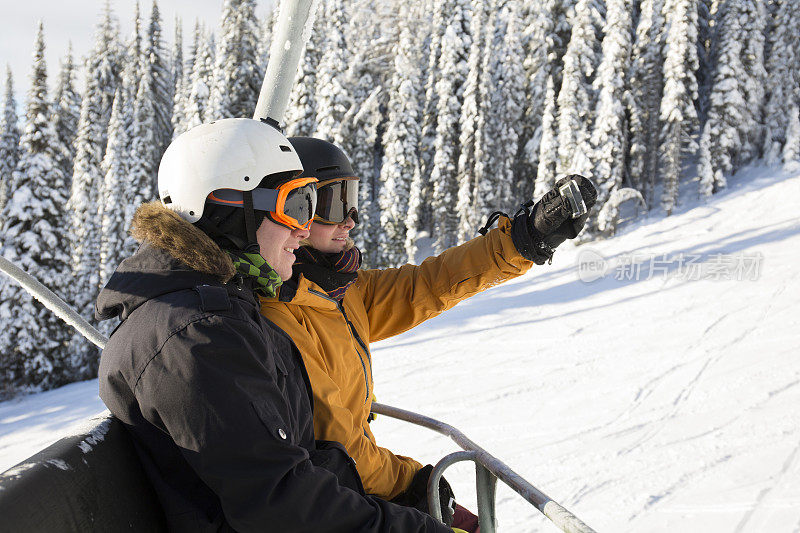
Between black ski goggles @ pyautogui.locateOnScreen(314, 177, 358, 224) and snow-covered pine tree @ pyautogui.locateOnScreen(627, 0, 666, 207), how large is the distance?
3053cm

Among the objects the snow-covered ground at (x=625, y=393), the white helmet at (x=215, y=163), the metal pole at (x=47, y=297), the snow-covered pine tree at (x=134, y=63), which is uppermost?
the snow-covered pine tree at (x=134, y=63)

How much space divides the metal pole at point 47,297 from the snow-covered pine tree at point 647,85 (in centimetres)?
3169

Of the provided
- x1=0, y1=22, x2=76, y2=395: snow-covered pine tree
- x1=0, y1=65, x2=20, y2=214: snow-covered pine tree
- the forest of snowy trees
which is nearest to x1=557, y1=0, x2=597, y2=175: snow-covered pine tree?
the forest of snowy trees

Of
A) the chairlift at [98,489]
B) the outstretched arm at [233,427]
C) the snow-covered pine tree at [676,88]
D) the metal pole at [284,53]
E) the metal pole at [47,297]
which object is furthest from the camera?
the snow-covered pine tree at [676,88]

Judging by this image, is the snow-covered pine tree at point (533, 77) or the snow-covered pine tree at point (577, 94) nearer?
the snow-covered pine tree at point (577, 94)

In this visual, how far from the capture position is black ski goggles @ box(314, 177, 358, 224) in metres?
3.09

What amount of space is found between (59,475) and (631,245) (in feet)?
80.8

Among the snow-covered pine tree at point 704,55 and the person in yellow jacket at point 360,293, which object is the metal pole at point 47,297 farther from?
the snow-covered pine tree at point 704,55

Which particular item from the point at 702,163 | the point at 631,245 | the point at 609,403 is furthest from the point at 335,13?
the point at 609,403

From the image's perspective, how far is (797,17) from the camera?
30.1 meters

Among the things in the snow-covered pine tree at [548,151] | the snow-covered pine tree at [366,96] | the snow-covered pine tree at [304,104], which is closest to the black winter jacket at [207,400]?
the snow-covered pine tree at [304,104]

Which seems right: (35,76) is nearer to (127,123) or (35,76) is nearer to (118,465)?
(127,123)

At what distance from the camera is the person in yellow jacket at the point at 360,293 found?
2.34m

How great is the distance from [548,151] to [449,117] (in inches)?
274
